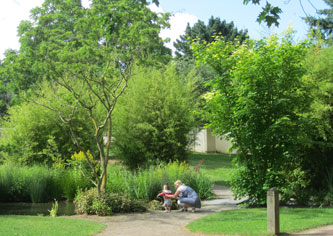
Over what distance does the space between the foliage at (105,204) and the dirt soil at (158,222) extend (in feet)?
1.03

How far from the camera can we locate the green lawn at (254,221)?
8.94 metres

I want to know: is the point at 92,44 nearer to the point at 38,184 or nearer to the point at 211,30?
the point at 38,184

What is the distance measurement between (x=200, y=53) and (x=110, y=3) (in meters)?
3.19

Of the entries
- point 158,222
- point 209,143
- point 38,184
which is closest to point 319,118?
point 158,222

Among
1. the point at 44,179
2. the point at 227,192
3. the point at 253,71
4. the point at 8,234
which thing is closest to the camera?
the point at 8,234

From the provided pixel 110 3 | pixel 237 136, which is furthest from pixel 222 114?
pixel 110 3

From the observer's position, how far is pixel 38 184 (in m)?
15.2

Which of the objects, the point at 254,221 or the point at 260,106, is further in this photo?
the point at 260,106

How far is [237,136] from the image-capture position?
42.6 feet

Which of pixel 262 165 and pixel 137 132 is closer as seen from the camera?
pixel 262 165

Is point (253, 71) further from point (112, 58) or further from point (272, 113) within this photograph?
point (112, 58)

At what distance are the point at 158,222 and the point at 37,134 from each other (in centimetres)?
986

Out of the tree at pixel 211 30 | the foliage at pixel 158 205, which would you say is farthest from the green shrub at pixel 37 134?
the tree at pixel 211 30

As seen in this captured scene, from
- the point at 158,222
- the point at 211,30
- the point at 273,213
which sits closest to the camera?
the point at 273,213
